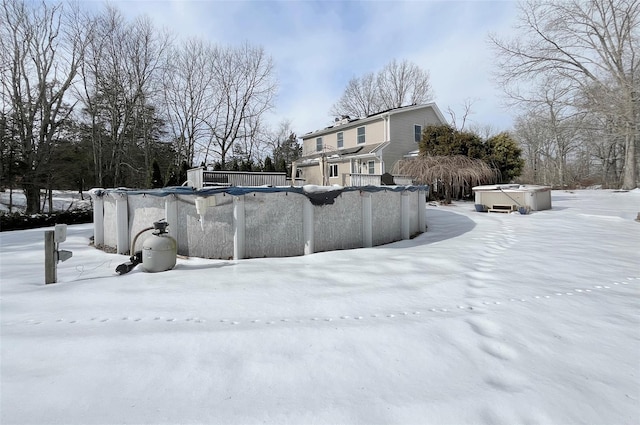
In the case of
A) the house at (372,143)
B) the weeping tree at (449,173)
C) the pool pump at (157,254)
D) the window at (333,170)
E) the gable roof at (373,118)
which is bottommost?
the pool pump at (157,254)

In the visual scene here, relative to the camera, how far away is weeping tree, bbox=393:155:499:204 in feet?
51.6

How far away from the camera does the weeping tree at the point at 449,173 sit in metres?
15.7

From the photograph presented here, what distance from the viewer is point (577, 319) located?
3014mm

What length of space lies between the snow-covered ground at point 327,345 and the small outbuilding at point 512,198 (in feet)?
26.5

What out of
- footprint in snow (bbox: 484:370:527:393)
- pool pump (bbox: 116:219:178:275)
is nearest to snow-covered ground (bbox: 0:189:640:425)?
footprint in snow (bbox: 484:370:527:393)

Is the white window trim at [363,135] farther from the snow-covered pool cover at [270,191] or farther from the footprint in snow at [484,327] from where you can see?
the footprint in snow at [484,327]

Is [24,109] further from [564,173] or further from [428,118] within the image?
[564,173]

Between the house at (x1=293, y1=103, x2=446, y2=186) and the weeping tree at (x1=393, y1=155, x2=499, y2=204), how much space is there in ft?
8.16

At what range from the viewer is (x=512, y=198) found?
12.4 m

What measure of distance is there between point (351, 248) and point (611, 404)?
182 inches

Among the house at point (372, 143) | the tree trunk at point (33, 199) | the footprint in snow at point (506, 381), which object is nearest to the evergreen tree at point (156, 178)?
the tree trunk at point (33, 199)

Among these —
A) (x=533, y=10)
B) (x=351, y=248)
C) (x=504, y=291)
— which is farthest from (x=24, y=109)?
(x=533, y=10)

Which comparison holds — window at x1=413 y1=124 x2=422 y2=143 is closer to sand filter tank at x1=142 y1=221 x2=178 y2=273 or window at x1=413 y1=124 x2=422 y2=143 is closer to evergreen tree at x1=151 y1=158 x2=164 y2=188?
evergreen tree at x1=151 y1=158 x2=164 y2=188

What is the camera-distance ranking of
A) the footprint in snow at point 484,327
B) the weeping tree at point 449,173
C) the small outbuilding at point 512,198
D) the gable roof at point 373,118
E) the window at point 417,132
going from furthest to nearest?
1. the window at point 417,132
2. the gable roof at point 373,118
3. the weeping tree at point 449,173
4. the small outbuilding at point 512,198
5. the footprint in snow at point 484,327
